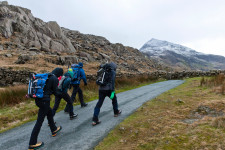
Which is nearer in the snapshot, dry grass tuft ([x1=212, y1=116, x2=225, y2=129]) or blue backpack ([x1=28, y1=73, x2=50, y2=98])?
dry grass tuft ([x1=212, y1=116, x2=225, y2=129])

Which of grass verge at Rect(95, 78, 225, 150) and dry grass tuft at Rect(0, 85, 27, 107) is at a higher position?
dry grass tuft at Rect(0, 85, 27, 107)

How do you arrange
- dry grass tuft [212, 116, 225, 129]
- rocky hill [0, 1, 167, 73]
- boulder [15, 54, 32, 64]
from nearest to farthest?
dry grass tuft [212, 116, 225, 129], boulder [15, 54, 32, 64], rocky hill [0, 1, 167, 73]

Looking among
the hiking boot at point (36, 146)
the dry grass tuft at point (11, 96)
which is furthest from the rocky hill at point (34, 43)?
the hiking boot at point (36, 146)

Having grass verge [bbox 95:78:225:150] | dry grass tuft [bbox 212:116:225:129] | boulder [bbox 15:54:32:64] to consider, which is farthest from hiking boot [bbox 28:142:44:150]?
boulder [bbox 15:54:32:64]

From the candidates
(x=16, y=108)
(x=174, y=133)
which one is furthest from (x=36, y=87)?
(x=16, y=108)

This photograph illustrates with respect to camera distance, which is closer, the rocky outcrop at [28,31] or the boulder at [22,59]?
the boulder at [22,59]

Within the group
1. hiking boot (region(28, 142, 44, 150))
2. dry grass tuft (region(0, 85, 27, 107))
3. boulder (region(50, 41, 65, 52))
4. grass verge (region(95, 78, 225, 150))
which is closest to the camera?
grass verge (region(95, 78, 225, 150))

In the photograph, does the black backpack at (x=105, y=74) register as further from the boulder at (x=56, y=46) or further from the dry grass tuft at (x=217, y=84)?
the boulder at (x=56, y=46)

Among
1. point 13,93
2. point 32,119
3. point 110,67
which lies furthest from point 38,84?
point 13,93

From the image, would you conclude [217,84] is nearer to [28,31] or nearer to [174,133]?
[174,133]

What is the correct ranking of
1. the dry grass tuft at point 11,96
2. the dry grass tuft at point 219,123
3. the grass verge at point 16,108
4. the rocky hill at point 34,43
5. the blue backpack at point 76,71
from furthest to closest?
1. the rocky hill at point 34,43
2. the dry grass tuft at point 11,96
3. the blue backpack at point 76,71
4. the grass verge at point 16,108
5. the dry grass tuft at point 219,123

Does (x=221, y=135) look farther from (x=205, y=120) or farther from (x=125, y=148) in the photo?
(x=125, y=148)

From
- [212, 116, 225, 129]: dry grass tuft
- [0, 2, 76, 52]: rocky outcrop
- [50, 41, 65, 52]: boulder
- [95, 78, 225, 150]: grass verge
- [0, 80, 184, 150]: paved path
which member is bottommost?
[0, 80, 184, 150]: paved path

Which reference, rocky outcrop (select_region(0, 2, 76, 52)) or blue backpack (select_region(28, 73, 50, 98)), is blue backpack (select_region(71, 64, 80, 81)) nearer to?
blue backpack (select_region(28, 73, 50, 98))
